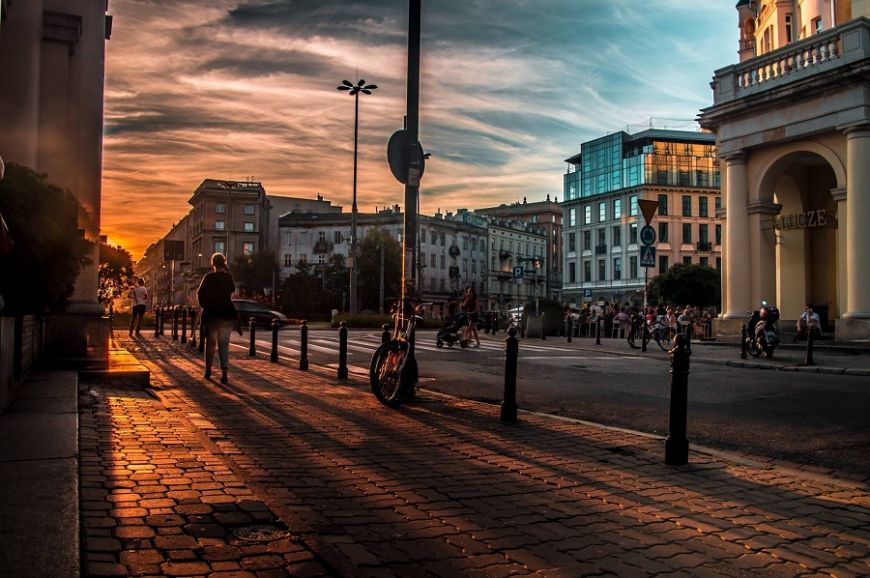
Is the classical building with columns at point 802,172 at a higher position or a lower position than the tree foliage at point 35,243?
higher

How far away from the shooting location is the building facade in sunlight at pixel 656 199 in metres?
88.4

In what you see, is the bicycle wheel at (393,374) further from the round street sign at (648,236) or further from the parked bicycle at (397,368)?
the round street sign at (648,236)

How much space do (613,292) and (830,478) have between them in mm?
→ 87514

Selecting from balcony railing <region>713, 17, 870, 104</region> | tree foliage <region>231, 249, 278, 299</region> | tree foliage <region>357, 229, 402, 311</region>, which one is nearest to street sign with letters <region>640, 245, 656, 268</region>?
balcony railing <region>713, 17, 870, 104</region>

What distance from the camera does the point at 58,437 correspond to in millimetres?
5137

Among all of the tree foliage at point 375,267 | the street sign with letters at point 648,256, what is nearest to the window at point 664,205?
the tree foliage at point 375,267

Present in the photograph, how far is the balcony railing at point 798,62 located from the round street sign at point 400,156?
17401 mm

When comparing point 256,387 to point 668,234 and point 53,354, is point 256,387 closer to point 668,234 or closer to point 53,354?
point 53,354

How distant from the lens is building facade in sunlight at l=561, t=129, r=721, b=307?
88.4 m

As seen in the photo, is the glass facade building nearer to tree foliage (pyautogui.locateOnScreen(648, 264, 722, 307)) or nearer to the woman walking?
tree foliage (pyautogui.locateOnScreen(648, 264, 722, 307))

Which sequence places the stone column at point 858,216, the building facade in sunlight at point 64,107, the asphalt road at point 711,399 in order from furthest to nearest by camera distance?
the stone column at point 858,216, the building facade in sunlight at point 64,107, the asphalt road at point 711,399

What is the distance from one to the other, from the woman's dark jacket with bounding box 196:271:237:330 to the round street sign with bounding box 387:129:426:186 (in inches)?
125

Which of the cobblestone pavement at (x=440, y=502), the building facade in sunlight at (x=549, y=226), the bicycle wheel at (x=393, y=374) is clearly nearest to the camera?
the cobblestone pavement at (x=440, y=502)

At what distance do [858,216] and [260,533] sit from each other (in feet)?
74.5
